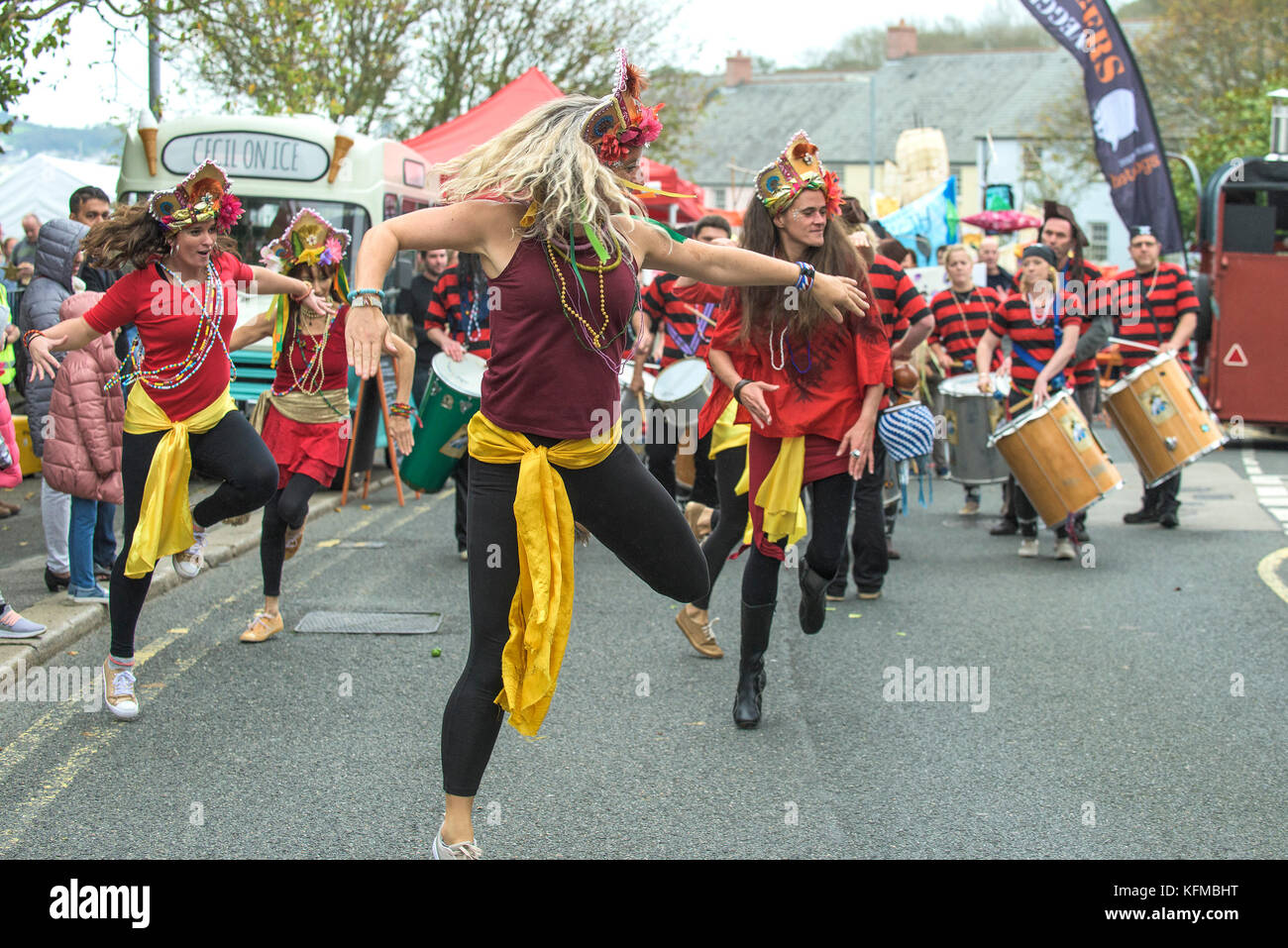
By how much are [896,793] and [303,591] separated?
4161 mm

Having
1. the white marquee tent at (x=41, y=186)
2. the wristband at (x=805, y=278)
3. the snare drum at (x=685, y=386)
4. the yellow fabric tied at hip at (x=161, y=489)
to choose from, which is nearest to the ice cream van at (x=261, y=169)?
the snare drum at (x=685, y=386)

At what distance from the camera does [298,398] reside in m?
6.86

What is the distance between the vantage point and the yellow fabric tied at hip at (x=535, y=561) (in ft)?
11.6

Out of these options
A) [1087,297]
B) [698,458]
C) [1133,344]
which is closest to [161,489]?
[698,458]

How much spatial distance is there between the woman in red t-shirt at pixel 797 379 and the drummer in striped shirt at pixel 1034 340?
389 centimetres

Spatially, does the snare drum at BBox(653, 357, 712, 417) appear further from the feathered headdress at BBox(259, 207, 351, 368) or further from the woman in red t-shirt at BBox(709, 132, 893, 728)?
the woman in red t-shirt at BBox(709, 132, 893, 728)

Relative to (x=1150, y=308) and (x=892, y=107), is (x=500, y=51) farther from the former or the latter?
(x=892, y=107)

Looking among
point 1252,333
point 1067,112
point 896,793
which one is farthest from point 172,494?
point 1067,112

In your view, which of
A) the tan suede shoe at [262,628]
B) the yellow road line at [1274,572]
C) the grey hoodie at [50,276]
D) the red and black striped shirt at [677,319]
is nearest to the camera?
the tan suede shoe at [262,628]

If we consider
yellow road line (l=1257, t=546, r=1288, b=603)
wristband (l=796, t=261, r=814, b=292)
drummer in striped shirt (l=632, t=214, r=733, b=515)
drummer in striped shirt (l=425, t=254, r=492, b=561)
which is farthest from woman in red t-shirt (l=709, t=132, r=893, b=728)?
yellow road line (l=1257, t=546, r=1288, b=603)

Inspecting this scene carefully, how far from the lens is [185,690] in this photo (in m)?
5.69

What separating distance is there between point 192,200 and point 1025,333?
556cm

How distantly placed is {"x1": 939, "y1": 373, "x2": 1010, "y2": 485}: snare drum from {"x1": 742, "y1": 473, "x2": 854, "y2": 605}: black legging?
4.31m

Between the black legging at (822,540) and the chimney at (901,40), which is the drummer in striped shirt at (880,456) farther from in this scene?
the chimney at (901,40)
